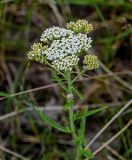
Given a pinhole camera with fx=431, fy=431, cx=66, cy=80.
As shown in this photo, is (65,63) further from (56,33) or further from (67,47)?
(56,33)

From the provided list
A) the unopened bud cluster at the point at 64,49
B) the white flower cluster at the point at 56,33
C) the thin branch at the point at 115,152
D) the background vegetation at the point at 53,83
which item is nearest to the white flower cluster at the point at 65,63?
the unopened bud cluster at the point at 64,49

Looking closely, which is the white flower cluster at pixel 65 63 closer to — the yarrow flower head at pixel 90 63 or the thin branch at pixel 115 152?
the yarrow flower head at pixel 90 63

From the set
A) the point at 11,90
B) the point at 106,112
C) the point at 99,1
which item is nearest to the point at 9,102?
the point at 11,90

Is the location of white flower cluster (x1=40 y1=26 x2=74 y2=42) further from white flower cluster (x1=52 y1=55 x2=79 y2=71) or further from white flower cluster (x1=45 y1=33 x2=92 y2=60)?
white flower cluster (x1=52 y1=55 x2=79 y2=71)

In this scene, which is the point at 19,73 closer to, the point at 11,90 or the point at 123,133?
the point at 11,90

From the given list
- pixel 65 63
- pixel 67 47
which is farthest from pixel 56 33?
pixel 65 63

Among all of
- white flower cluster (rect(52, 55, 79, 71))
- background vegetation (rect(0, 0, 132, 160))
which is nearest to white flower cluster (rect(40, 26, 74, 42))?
white flower cluster (rect(52, 55, 79, 71))

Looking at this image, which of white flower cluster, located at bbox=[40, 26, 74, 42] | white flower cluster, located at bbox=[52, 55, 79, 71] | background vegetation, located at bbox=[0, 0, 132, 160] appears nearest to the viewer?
white flower cluster, located at bbox=[52, 55, 79, 71]
